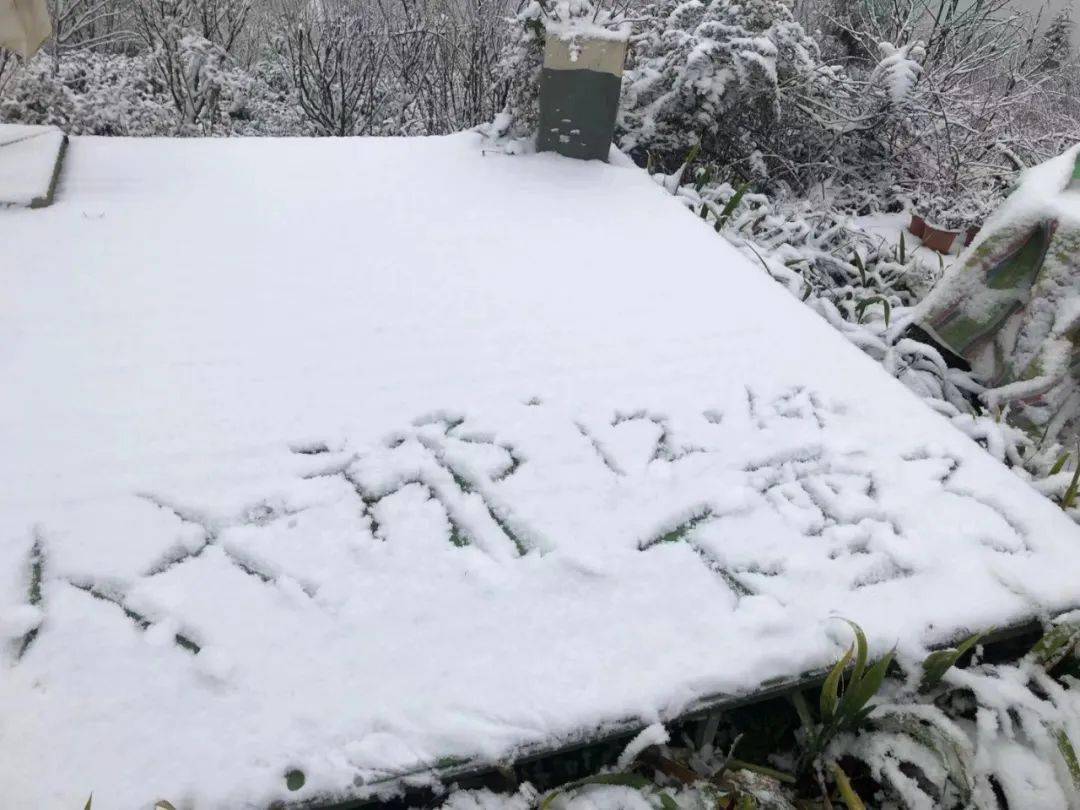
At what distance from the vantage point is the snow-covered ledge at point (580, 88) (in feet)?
8.51

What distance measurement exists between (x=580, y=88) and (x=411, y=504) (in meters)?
2.01

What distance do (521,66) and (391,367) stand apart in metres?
1.71

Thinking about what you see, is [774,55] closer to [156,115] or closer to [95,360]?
[95,360]

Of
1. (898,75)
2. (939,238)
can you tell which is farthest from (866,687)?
(898,75)

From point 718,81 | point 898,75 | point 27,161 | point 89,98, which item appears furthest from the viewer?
point 89,98

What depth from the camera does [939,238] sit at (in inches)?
129

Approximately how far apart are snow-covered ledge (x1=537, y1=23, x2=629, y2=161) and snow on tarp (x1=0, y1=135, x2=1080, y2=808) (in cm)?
87

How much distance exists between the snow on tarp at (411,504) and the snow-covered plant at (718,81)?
1714 millimetres

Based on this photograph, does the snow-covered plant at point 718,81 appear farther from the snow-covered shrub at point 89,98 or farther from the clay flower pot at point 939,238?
the snow-covered shrub at point 89,98

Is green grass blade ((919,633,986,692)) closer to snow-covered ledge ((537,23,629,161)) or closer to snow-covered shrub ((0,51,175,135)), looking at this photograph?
snow-covered ledge ((537,23,629,161))

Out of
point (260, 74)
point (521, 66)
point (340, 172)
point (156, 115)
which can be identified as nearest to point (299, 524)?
point (340, 172)

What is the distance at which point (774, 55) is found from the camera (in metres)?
3.45

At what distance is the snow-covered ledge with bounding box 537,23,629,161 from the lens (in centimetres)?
259

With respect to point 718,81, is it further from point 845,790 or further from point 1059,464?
point 845,790
